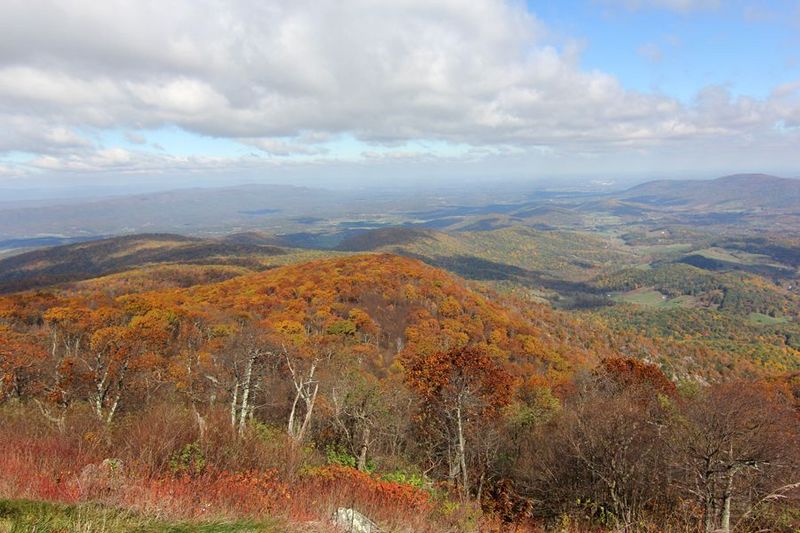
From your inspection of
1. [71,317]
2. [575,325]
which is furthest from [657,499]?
[575,325]

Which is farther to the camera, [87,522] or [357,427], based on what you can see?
[357,427]

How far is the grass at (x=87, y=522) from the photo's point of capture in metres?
5.31

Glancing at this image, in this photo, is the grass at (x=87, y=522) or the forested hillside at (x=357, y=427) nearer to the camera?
the grass at (x=87, y=522)

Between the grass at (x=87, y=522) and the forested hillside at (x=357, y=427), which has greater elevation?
the grass at (x=87, y=522)

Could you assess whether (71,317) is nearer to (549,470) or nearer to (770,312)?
(549,470)

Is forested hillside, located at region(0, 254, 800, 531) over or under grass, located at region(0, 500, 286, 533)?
under

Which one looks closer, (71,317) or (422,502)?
(422,502)

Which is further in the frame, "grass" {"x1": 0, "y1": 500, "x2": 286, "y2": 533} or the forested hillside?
the forested hillside

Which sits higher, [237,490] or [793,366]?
[237,490]

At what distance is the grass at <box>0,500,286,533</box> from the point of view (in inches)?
209

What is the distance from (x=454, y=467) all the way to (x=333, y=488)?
11.7m

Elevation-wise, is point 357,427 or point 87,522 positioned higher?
point 87,522

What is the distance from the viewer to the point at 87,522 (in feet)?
17.8

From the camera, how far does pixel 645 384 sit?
28.8 meters
